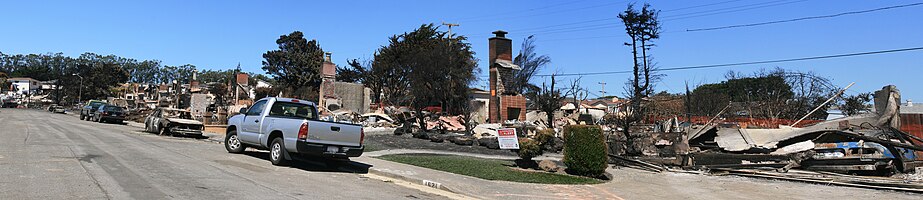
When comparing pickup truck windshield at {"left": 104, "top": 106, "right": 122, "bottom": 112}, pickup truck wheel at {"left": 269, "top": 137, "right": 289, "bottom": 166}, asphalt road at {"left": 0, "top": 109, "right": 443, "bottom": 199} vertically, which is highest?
pickup truck windshield at {"left": 104, "top": 106, "right": 122, "bottom": 112}

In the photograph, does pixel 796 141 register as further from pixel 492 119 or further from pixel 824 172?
pixel 492 119

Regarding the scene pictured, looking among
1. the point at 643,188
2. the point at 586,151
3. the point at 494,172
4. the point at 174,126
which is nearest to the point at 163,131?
the point at 174,126

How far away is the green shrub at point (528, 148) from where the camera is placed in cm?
1430

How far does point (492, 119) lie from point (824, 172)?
1840 centimetres

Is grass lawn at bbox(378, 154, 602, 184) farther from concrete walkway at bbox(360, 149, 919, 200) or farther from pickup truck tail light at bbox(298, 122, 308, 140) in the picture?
pickup truck tail light at bbox(298, 122, 308, 140)

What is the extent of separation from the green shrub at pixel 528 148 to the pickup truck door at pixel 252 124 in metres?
6.21

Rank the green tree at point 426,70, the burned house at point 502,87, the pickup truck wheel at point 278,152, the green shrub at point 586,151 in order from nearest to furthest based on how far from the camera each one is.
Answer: the pickup truck wheel at point 278,152, the green shrub at point 586,151, the burned house at point 502,87, the green tree at point 426,70

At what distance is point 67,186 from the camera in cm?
829

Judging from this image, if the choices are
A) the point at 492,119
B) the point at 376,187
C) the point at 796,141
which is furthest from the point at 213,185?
the point at 492,119

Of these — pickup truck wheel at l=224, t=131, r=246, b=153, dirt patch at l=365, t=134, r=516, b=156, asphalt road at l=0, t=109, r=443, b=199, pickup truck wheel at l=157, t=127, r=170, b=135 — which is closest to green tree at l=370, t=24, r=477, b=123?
dirt patch at l=365, t=134, r=516, b=156

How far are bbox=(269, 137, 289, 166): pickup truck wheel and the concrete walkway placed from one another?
1.92m

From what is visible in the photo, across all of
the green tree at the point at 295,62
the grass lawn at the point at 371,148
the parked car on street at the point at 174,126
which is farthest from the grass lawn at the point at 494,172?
the green tree at the point at 295,62

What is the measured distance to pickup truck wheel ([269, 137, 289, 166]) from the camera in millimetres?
12781

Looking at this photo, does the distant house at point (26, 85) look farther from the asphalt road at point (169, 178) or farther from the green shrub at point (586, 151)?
the green shrub at point (586, 151)
